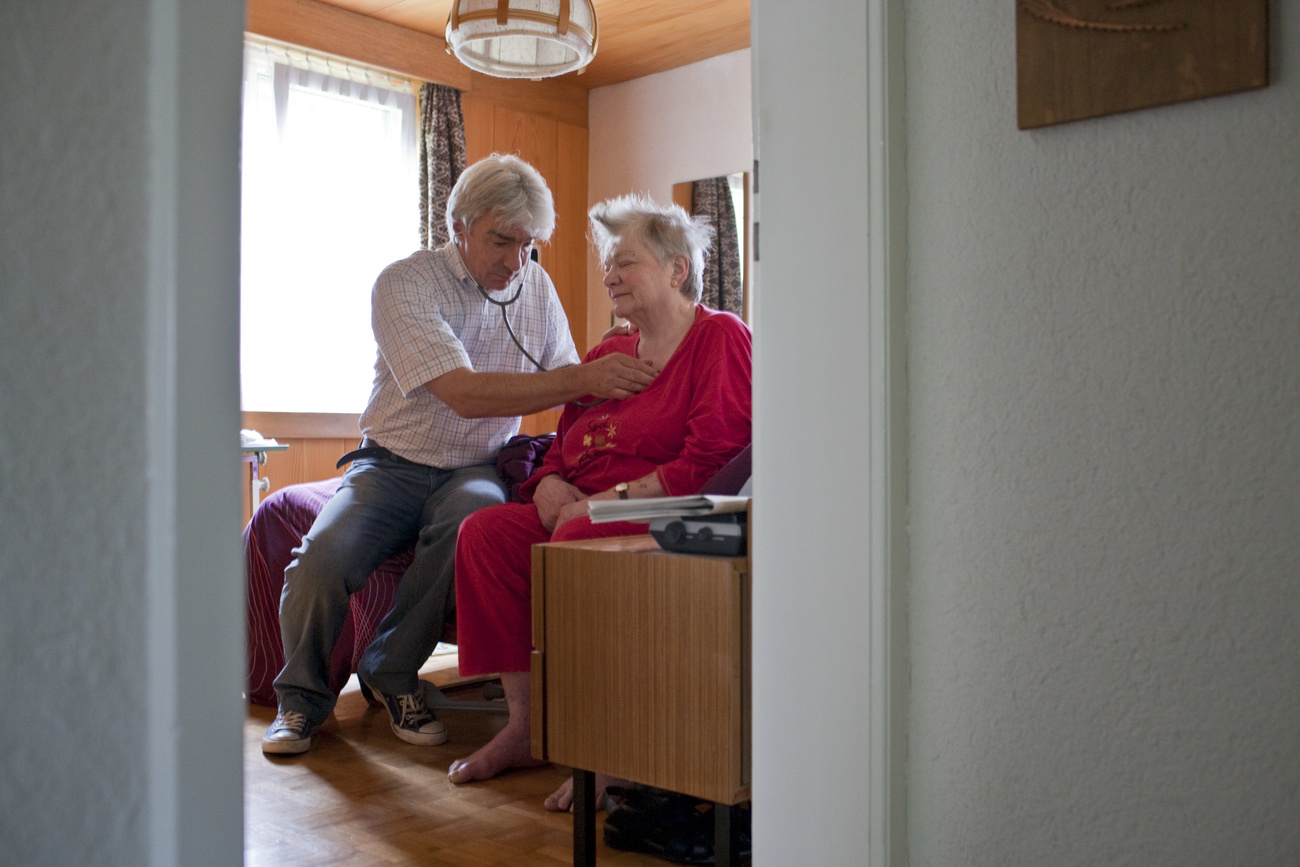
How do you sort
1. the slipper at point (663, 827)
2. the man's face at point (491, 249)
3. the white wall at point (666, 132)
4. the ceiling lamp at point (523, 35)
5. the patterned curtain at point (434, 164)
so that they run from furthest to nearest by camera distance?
the white wall at point (666, 132) < the patterned curtain at point (434, 164) < the man's face at point (491, 249) < the ceiling lamp at point (523, 35) < the slipper at point (663, 827)

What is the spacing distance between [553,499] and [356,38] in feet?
9.12

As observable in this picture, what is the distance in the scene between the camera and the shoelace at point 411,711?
7.68ft

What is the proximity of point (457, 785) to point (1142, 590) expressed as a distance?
1.44 m

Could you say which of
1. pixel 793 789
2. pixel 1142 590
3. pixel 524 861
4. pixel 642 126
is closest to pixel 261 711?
pixel 524 861

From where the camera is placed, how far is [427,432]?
2432 millimetres

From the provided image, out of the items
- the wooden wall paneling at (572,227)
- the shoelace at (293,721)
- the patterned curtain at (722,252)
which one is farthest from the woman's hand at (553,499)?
the wooden wall paneling at (572,227)

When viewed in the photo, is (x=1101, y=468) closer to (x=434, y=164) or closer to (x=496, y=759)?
(x=496, y=759)

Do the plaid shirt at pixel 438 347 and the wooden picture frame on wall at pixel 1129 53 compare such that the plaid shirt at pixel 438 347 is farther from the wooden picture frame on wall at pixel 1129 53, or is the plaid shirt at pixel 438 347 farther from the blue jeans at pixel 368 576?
the wooden picture frame on wall at pixel 1129 53

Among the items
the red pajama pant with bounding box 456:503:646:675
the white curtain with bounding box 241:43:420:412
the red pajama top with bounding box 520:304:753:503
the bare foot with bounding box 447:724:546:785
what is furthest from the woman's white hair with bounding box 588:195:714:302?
the white curtain with bounding box 241:43:420:412

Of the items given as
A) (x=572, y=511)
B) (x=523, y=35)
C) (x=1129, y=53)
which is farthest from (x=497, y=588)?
(x=1129, y=53)

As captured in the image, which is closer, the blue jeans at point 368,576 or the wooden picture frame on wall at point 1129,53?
the wooden picture frame on wall at point 1129,53

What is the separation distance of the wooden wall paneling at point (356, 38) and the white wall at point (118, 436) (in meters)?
3.59

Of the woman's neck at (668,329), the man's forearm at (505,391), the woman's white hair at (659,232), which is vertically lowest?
the man's forearm at (505,391)

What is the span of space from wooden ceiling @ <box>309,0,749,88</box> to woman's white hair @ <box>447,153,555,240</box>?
148 centimetres
